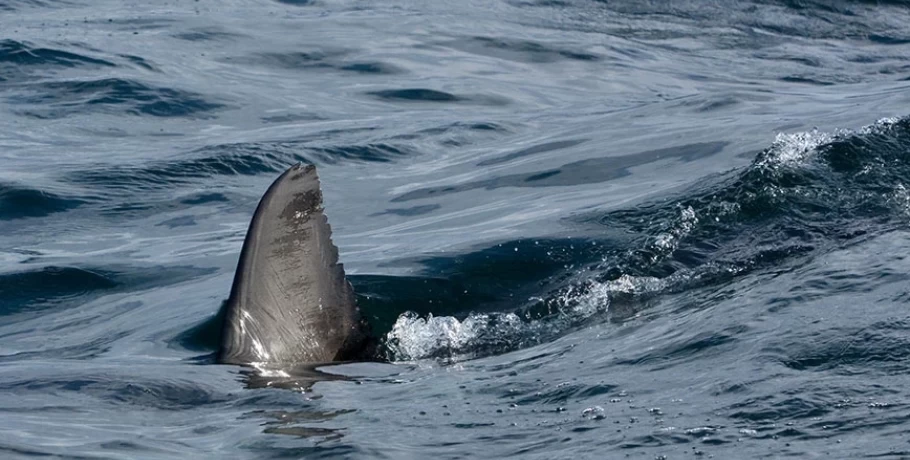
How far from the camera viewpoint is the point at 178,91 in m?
16.9

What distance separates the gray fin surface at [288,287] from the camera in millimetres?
7105

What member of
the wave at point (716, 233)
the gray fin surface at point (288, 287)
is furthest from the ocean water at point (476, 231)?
the gray fin surface at point (288, 287)

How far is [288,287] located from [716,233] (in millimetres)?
3624

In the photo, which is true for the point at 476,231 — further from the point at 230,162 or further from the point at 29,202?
the point at 29,202

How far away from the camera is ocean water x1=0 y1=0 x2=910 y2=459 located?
5.99 metres

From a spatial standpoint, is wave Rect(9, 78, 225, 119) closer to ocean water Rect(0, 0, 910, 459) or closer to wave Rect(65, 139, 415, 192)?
ocean water Rect(0, 0, 910, 459)

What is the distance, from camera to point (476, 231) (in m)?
10.5

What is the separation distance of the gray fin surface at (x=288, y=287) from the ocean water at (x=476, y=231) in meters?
0.24

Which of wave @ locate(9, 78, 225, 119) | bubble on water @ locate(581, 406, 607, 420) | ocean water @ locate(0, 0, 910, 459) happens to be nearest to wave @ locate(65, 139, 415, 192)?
ocean water @ locate(0, 0, 910, 459)

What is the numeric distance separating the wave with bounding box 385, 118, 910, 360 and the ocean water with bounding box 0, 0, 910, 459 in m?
0.03

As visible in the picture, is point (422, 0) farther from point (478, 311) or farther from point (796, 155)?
point (478, 311)

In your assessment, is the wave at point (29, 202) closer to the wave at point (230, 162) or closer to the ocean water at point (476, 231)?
the ocean water at point (476, 231)

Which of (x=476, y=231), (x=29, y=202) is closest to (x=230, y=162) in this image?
(x=29, y=202)

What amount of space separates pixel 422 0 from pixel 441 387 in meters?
18.5
